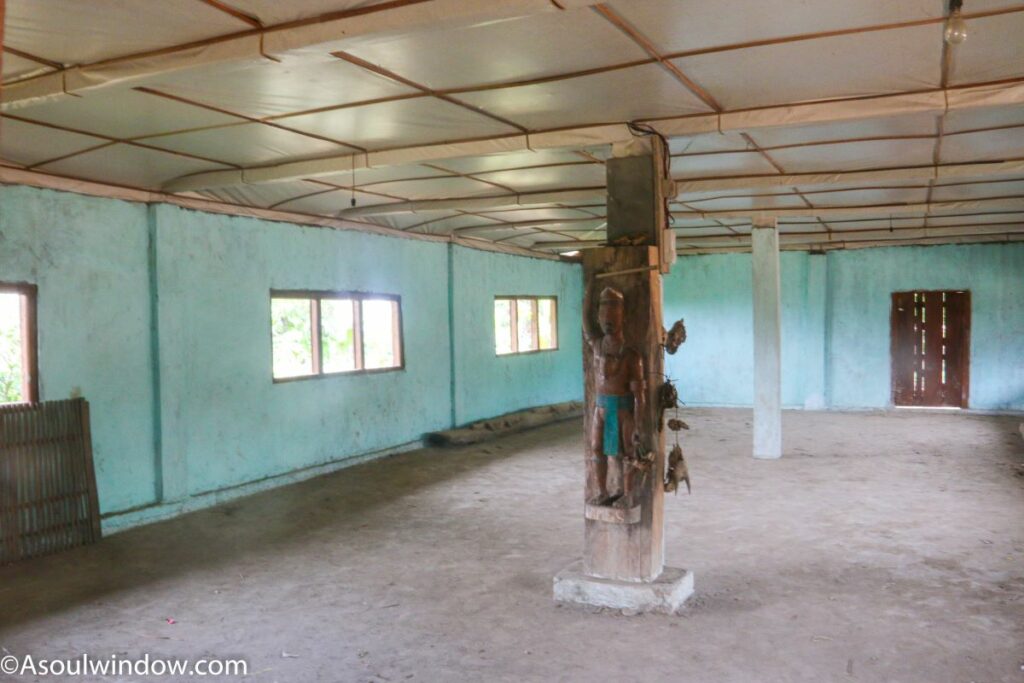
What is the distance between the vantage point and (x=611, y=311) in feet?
15.0

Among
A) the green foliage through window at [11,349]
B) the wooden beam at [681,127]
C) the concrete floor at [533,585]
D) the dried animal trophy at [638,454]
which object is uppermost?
the wooden beam at [681,127]

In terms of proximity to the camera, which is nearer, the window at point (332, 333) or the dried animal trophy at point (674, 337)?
the dried animal trophy at point (674, 337)

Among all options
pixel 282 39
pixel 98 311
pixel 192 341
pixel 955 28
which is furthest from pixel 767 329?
pixel 282 39

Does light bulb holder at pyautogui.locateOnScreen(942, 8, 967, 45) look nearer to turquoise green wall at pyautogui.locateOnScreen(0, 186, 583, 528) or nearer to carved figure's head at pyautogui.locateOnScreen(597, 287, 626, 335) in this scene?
A: carved figure's head at pyautogui.locateOnScreen(597, 287, 626, 335)

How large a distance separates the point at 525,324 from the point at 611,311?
878 cm

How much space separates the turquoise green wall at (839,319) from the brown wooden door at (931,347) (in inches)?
6.0

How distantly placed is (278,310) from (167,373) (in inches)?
61.9

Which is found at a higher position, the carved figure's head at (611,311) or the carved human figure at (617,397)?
the carved figure's head at (611,311)

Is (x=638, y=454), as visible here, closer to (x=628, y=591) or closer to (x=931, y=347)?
(x=628, y=591)

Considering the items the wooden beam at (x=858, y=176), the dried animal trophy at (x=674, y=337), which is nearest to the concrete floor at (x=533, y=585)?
the dried animal trophy at (x=674, y=337)

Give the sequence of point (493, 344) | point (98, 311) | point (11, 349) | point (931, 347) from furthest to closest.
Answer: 1. point (931, 347)
2. point (493, 344)
3. point (98, 311)
4. point (11, 349)

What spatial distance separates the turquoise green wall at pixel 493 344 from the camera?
11297mm

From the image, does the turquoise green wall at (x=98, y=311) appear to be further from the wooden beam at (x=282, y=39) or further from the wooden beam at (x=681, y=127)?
the wooden beam at (x=282, y=39)

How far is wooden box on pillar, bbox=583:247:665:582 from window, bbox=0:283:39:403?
4.22 m
